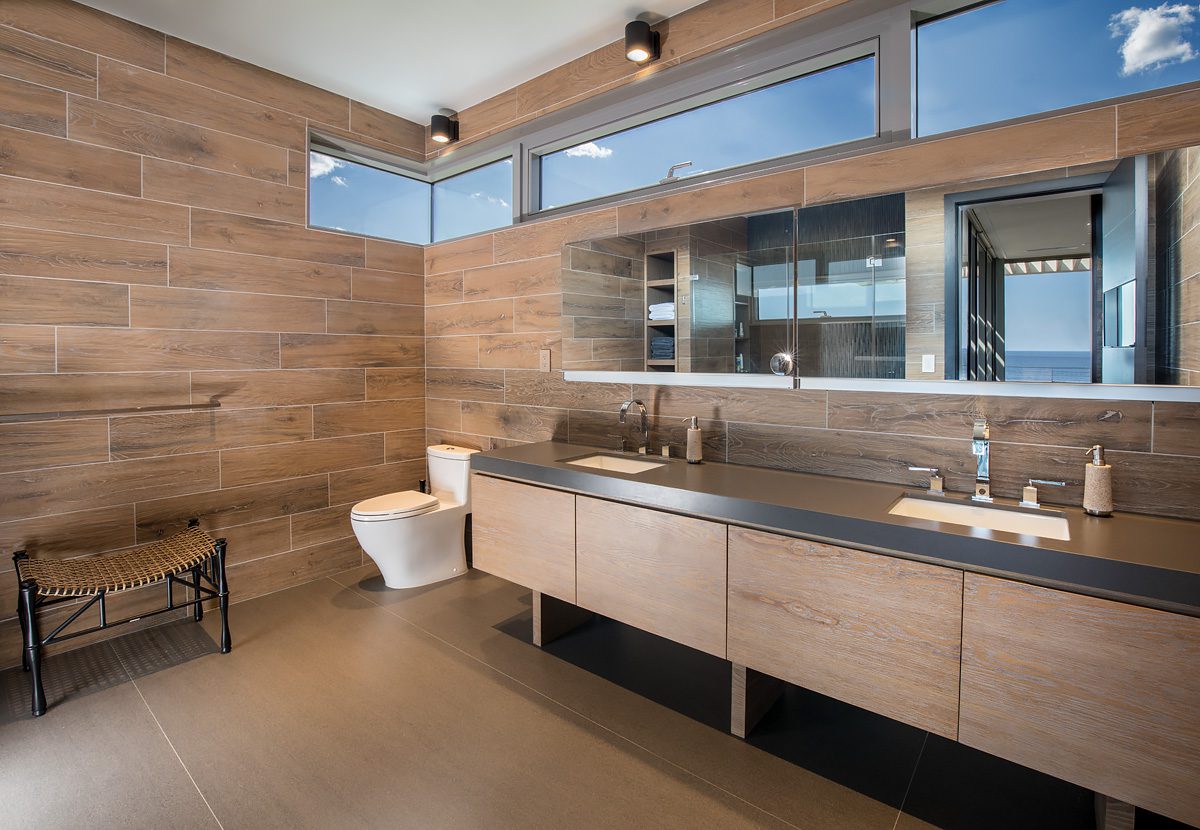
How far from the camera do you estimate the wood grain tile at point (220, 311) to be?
2760mm

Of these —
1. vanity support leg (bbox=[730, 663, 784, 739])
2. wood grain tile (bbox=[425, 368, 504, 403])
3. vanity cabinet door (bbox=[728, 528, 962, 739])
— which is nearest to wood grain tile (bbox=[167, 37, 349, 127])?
wood grain tile (bbox=[425, 368, 504, 403])

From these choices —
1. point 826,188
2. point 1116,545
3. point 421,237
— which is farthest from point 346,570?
point 1116,545

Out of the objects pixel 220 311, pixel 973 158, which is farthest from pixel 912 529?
pixel 220 311

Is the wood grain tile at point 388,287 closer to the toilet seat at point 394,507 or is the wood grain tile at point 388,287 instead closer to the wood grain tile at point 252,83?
the wood grain tile at point 252,83

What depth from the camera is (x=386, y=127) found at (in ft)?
12.0

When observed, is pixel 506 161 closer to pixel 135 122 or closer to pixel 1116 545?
pixel 135 122

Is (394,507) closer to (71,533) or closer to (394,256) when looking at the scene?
(71,533)

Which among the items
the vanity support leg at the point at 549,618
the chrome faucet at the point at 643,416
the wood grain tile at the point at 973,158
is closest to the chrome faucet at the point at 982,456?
the wood grain tile at the point at 973,158

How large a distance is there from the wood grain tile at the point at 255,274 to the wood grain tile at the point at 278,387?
0.42 m

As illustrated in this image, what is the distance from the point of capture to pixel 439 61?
3002mm

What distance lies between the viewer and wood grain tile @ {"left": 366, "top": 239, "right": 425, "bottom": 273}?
360 centimetres

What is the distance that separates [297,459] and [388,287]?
1144mm

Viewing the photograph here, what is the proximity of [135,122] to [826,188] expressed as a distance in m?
2.96

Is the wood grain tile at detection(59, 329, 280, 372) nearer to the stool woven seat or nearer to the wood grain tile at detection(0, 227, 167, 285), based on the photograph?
the wood grain tile at detection(0, 227, 167, 285)
